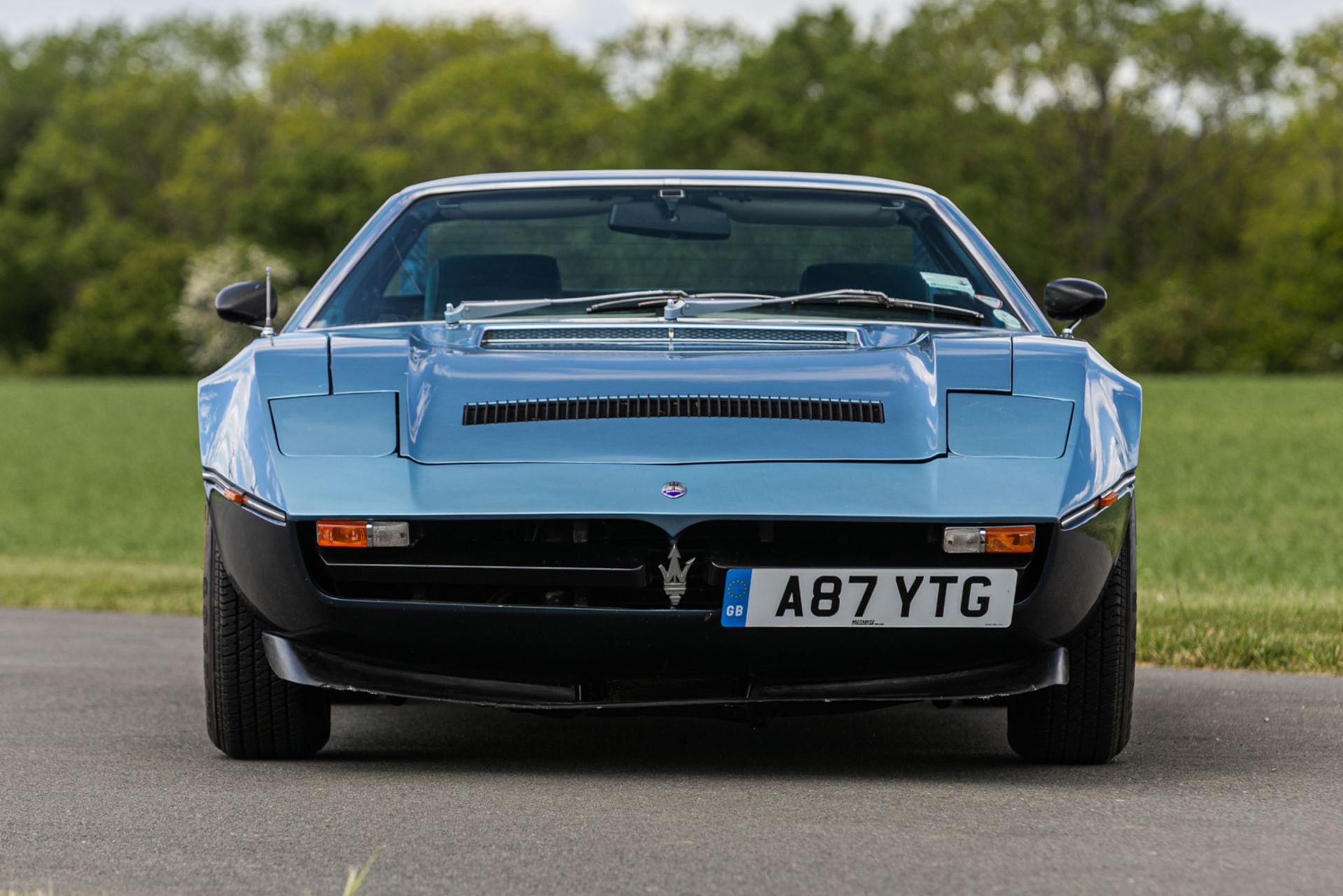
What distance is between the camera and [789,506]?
365 centimetres

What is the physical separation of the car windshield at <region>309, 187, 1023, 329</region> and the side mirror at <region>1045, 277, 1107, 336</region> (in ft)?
0.73

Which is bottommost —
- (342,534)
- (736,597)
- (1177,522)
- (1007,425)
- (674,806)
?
(1177,522)

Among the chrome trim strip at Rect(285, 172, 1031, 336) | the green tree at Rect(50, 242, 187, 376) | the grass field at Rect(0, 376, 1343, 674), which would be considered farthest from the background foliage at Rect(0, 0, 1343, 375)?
the chrome trim strip at Rect(285, 172, 1031, 336)

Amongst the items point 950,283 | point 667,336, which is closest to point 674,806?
point 667,336

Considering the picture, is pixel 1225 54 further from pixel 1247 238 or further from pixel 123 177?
pixel 123 177

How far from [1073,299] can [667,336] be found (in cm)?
132

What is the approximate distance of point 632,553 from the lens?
12.1ft

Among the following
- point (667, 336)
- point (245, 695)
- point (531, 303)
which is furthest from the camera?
point (531, 303)

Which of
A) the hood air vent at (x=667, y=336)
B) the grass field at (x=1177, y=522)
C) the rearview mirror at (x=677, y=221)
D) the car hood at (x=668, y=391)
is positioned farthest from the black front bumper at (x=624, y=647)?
the grass field at (x=1177, y=522)

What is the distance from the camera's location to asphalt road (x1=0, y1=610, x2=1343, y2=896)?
2975 millimetres

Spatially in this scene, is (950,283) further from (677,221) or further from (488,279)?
(488,279)

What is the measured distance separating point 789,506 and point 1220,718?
2010mm

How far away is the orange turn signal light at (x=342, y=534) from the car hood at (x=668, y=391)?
20cm

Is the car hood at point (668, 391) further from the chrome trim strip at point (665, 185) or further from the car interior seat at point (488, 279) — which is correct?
the chrome trim strip at point (665, 185)
